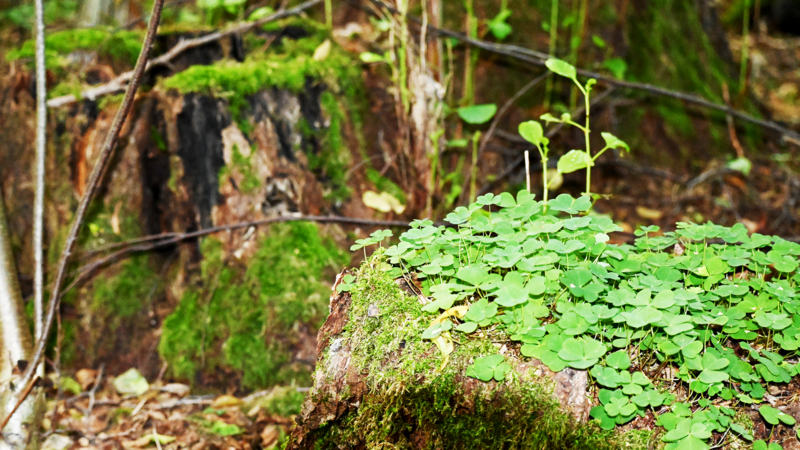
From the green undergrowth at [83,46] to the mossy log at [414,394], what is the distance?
244cm

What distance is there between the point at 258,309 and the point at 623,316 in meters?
1.81

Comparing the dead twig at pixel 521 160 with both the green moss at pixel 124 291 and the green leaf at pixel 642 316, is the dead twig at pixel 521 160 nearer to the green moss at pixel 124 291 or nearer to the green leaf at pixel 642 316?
the green moss at pixel 124 291

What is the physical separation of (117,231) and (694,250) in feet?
8.95

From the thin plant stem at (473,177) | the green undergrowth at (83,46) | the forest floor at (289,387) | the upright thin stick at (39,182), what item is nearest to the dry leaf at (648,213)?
the forest floor at (289,387)

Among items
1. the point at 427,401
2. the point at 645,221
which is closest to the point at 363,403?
the point at 427,401

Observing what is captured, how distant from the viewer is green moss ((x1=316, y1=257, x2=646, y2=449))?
3.90 ft

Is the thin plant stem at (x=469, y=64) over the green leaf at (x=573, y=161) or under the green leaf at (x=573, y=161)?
over

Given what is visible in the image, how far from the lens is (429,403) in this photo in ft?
4.09

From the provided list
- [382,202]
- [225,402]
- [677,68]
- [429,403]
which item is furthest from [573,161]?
[677,68]

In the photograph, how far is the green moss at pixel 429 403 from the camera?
1.19 meters

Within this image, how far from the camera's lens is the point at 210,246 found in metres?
2.74

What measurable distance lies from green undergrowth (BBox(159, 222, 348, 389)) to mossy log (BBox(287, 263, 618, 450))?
3.85ft

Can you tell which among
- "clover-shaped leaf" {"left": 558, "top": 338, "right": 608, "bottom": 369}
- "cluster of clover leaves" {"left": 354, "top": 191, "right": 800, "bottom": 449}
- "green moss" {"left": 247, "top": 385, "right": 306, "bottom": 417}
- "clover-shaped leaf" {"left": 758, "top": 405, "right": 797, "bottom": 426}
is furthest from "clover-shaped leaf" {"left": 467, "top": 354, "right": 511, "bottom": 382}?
"green moss" {"left": 247, "top": 385, "right": 306, "bottom": 417}

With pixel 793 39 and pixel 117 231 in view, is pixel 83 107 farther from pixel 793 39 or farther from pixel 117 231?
pixel 793 39
